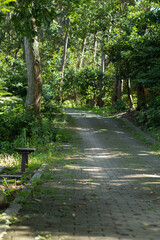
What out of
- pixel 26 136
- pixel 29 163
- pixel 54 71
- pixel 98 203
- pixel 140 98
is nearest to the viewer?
pixel 98 203

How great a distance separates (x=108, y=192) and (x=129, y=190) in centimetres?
54

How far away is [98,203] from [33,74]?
10.5 m

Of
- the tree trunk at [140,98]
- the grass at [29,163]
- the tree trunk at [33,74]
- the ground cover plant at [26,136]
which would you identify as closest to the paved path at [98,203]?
the grass at [29,163]

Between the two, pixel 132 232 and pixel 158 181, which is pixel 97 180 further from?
pixel 132 232

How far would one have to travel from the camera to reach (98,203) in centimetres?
570

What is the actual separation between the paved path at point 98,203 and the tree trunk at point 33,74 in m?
5.11

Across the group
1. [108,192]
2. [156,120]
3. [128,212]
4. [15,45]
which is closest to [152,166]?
[108,192]

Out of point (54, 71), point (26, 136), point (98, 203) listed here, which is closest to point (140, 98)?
point (54, 71)

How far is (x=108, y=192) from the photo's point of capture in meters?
6.60

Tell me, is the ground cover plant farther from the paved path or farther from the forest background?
the paved path

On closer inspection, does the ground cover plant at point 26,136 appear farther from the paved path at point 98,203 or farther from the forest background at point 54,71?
the paved path at point 98,203

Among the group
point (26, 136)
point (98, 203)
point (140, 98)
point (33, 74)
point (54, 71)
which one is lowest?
point (98, 203)

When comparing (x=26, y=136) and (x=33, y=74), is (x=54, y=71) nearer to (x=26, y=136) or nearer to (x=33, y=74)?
(x=33, y=74)

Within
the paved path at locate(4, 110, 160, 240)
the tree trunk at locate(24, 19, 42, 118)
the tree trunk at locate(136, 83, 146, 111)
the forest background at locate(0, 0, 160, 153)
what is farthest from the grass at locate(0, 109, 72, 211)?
the tree trunk at locate(136, 83, 146, 111)
